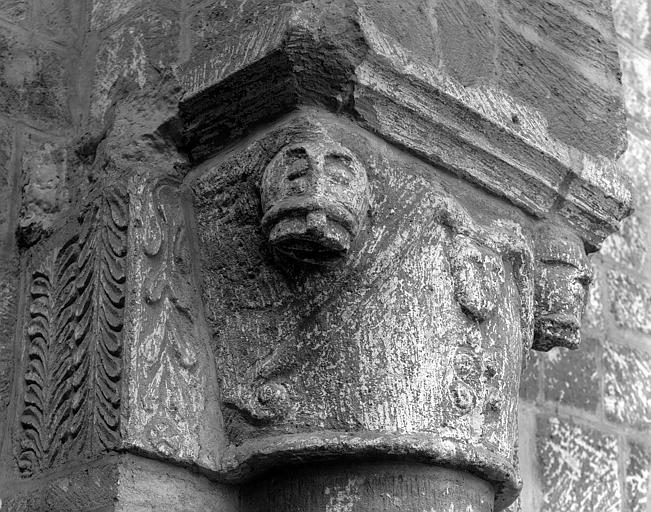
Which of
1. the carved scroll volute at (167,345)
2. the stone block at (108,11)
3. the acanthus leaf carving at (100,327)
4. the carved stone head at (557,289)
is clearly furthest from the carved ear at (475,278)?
the stone block at (108,11)

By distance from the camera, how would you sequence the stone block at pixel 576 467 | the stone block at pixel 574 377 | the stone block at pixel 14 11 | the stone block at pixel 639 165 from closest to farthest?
the stone block at pixel 14 11
the stone block at pixel 576 467
the stone block at pixel 574 377
the stone block at pixel 639 165

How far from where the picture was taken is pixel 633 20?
3693mm

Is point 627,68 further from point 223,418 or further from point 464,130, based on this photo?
point 223,418

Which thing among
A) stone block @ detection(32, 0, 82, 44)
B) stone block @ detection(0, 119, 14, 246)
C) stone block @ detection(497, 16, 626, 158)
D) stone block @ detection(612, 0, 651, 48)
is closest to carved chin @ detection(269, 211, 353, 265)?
stone block @ detection(497, 16, 626, 158)

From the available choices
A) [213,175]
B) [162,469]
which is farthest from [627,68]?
[162,469]

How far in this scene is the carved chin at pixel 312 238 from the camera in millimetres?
1745

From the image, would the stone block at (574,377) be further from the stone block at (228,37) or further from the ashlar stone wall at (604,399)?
the stone block at (228,37)

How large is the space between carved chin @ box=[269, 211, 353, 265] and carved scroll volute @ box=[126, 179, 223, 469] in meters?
0.24

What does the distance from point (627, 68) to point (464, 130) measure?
1797mm

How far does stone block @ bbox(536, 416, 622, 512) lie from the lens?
286cm

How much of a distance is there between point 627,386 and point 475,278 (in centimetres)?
141

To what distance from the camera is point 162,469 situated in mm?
1806

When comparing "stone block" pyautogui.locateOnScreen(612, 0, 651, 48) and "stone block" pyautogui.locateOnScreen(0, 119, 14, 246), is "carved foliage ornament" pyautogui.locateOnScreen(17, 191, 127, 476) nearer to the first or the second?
"stone block" pyautogui.locateOnScreen(0, 119, 14, 246)

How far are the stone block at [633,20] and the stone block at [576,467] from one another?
53.8 inches
